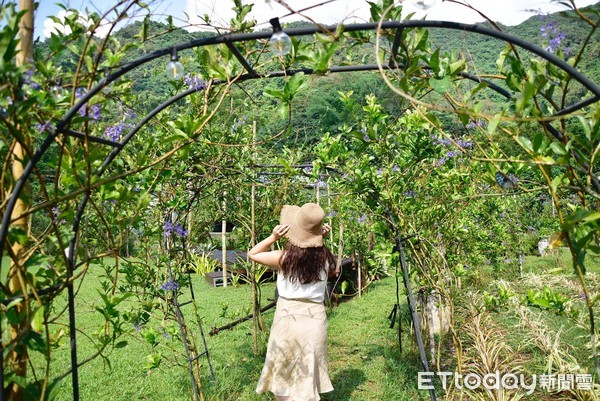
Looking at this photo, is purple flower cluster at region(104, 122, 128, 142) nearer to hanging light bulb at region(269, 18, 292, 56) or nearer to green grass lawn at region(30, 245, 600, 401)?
green grass lawn at region(30, 245, 600, 401)

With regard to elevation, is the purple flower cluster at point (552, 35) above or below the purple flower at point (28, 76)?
above

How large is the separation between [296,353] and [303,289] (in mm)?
415

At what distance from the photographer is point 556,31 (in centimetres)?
176

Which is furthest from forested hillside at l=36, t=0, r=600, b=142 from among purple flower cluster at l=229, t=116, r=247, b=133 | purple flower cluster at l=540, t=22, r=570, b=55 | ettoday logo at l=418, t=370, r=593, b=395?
ettoday logo at l=418, t=370, r=593, b=395

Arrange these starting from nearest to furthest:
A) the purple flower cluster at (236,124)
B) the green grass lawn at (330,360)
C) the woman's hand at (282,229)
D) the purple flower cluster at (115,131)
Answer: the purple flower cluster at (115,131) → the woman's hand at (282,229) → the green grass lawn at (330,360) → the purple flower cluster at (236,124)

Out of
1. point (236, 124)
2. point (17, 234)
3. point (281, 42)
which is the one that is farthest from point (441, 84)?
point (236, 124)

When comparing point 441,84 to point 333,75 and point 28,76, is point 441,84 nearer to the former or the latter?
point 28,76

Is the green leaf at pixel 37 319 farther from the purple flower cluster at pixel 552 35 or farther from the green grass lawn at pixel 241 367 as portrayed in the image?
the purple flower cluster at pixel 552 35

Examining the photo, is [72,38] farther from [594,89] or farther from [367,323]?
[367,323]

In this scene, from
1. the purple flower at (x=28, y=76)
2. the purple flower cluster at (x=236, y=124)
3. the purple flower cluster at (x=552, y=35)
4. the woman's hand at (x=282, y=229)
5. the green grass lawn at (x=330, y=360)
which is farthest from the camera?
the purple flower cluster at (x=236, y=124)

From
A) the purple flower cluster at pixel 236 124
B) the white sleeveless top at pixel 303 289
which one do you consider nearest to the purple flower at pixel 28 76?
the white sleeveless top at pixel 303 289

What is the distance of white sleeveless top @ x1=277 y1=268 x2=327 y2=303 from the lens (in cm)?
313

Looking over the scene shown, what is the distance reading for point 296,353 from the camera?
10.3 feet

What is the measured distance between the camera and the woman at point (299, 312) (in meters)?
3.09
